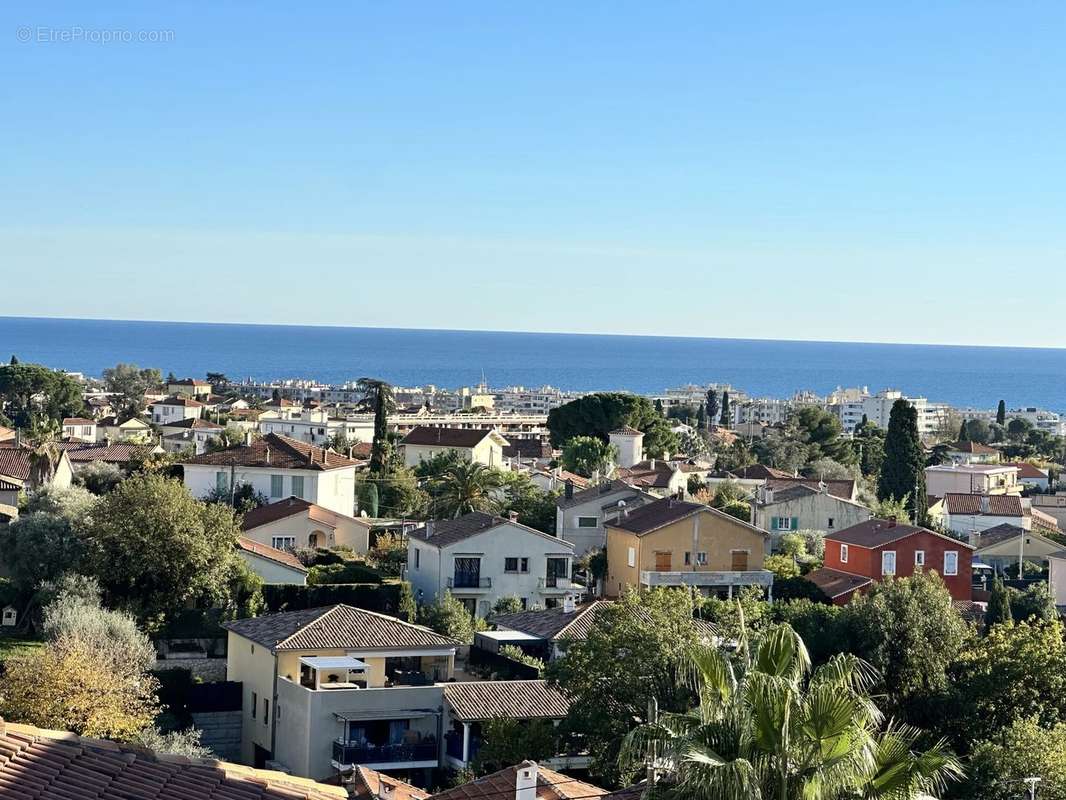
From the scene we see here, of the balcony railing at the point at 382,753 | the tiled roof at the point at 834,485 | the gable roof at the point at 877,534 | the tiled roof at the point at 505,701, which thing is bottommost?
the balcony railing at the point at 382,753

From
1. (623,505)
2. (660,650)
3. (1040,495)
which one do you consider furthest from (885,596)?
(1040,495)

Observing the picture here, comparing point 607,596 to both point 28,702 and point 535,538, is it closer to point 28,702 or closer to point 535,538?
point 535,538

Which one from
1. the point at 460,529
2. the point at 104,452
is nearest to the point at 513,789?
the point at 460,529

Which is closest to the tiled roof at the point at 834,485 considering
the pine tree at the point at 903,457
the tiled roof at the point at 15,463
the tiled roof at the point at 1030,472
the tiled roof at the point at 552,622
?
the pine tree at the point at 903,457

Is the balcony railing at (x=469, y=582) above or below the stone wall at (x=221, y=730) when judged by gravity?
above

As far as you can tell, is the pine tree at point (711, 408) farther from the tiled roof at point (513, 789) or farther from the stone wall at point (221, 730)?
the tiled roof at point (513, 789)

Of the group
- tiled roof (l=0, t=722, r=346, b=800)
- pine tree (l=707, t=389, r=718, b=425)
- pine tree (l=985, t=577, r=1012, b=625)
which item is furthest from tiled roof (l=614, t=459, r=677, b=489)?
pine tree (l=707, t=389, r=718, b=425)

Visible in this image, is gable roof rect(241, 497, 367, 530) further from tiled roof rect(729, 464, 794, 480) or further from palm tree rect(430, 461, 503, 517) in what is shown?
tiled roof rect(729, 464, 794, 480)
